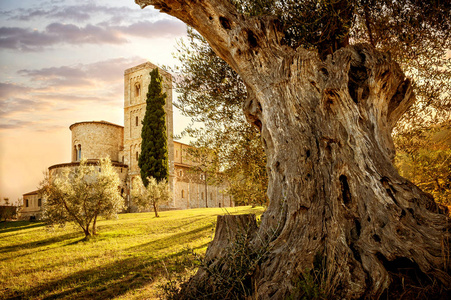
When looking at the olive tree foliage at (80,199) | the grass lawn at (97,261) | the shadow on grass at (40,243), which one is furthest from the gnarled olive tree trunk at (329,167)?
the shadow on grass at (40,243)

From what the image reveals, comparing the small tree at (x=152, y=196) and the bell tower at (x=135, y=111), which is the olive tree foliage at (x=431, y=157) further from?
the bell tower at (x=135, y=111)

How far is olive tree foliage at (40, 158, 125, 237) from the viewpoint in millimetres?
15289

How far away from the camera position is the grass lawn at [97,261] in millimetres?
6738

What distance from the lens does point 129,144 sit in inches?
1759

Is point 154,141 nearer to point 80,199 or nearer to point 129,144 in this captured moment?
point 129,144

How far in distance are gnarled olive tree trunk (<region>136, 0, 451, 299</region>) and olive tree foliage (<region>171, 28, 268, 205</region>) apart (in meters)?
2.52

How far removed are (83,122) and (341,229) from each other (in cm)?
4606

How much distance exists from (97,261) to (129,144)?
36.2 meters

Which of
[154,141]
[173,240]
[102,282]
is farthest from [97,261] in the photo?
[154,141]

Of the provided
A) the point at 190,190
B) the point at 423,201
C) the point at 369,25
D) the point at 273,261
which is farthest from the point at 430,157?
the point at 190,190

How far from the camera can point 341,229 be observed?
3.40 metres

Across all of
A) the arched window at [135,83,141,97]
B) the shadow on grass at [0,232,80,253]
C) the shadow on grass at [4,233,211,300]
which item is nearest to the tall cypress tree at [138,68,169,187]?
the arched window at [135,83,141,97]

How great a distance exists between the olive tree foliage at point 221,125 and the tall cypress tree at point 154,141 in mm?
27008

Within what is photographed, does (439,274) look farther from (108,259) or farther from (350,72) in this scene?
(108,259)
